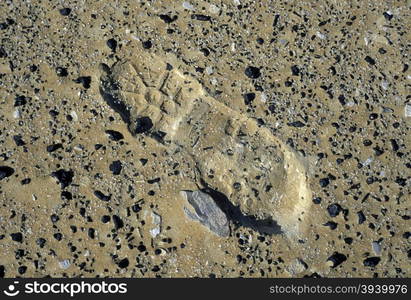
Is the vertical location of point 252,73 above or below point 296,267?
above

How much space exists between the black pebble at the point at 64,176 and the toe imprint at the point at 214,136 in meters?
0.64

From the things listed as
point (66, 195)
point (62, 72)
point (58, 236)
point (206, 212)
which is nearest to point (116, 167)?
point (66, 195)

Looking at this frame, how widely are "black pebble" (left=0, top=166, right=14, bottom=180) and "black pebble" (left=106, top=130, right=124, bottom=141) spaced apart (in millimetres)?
876

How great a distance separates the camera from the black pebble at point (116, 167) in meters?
4.55

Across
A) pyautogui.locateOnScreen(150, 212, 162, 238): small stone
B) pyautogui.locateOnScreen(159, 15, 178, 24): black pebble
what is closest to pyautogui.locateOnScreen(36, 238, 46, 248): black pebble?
pyautogui.locateOnScreen(150, 212, 162, 238): small stone

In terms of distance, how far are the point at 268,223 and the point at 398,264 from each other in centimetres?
113

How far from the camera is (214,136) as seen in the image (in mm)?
4668

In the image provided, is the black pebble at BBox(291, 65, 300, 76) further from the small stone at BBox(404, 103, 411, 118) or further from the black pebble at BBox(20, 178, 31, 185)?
the black pebble at BBox(20, 178, 31, 185)

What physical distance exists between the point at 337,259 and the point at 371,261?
0.94 feet

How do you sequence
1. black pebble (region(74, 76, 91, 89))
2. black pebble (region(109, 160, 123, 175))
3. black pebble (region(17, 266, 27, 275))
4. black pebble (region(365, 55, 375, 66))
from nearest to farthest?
black pebble (region(17, 266, 27, 275)) < black pebble (region(109, 160, 123, 175)) < black pebble (region(74, 76, 91, 89)) < black pebble (region(365, 55, 375, 66))

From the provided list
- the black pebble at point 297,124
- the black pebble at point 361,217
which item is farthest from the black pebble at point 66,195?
the black pebble at point 361,217

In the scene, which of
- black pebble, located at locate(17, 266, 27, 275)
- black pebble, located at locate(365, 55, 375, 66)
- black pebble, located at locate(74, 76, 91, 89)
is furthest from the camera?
black pebble, located at locate(365, 55, 375, 66)

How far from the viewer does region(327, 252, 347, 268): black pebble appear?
447 cm

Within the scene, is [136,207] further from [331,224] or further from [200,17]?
[200,17]
